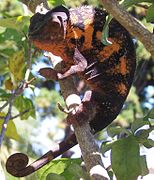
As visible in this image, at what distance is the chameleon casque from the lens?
1.08m

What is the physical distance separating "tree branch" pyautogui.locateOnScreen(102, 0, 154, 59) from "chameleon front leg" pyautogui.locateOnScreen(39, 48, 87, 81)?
0.25 m

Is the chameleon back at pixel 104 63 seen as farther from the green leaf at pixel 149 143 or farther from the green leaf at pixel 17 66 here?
the green leaf at pixel 17 66

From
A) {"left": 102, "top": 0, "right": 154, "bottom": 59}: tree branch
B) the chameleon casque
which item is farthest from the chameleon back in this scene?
{"left": 102, "top": 0, "right": 154, "bottom": 59}: tree branch

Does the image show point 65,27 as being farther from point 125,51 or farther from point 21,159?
point 21,159

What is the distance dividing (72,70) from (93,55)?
11cm

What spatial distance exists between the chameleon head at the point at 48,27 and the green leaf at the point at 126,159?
278 mm

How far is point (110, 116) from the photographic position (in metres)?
1.12

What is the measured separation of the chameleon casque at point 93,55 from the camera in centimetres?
108

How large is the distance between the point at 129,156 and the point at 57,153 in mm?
176

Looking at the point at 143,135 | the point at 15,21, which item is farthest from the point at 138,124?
the point at 15,21

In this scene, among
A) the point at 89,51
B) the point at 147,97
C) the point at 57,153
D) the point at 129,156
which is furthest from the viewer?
the point at 147,97

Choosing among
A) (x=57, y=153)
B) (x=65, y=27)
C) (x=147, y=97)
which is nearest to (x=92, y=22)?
(x=65, y=27)

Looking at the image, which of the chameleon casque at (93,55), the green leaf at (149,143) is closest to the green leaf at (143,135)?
the green leaf at (149,143)

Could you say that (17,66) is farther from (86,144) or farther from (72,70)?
(86,144)
